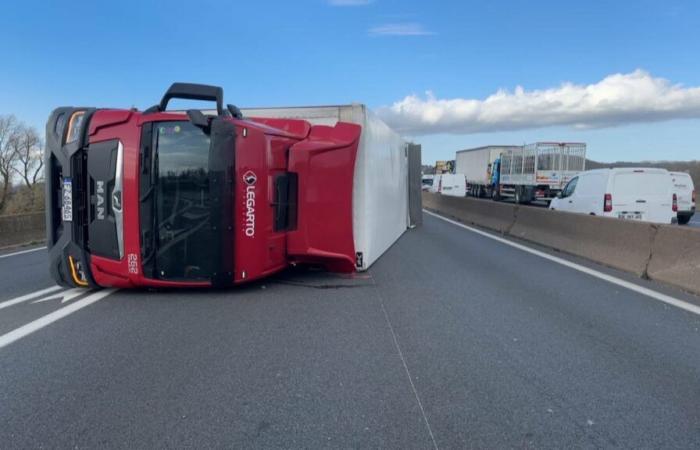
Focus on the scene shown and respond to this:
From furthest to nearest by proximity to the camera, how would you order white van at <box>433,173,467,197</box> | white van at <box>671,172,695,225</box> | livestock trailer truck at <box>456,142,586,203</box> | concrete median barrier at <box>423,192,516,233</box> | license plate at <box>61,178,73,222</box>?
white van at <box>433,173,467,197</box> → livestock trailer truck at <box>456,142,586,203</box> → white van at <box>671,172,695,225</box> → concrete median barrier at <box>423,192,516,233</box> → license plate at <box>61,178,73,222</box>

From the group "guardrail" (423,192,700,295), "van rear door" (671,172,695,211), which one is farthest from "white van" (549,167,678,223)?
"van rear door" (671,172,695,211)

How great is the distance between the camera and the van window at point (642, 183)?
13.8 m

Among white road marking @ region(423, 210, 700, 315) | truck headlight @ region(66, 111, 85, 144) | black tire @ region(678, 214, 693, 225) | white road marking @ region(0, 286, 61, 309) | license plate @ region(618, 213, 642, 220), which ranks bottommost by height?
white road marking @ region(0, 286, 61, 309)

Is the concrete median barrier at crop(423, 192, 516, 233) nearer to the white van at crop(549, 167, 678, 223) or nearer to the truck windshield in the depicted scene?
the white van at crop(549, 167, 678, 223)

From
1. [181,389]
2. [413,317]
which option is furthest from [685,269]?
[181,389]

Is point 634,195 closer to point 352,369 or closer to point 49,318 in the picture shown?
point 352,369

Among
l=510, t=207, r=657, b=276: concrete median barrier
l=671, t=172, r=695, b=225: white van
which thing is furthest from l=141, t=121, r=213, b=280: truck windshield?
l=671, t=172, r=695, b=225: white van

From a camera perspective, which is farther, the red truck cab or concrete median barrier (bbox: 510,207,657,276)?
concrete median barrier (bbox: 510,207,657,276)

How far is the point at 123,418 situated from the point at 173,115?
12.6ft

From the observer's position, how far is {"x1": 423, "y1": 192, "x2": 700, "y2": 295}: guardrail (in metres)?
7.89

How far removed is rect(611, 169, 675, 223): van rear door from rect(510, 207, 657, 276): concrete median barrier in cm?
195

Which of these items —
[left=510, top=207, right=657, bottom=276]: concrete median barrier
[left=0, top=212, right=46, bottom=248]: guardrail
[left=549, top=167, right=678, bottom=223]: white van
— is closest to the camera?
[left=510, top=207, right=657, bottom=276]: concrete median barrier

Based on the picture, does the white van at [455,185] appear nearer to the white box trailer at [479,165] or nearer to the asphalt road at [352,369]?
the white box trailer at [479,165]

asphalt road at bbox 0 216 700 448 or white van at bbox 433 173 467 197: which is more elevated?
white van at bbox 433 173 467 197
